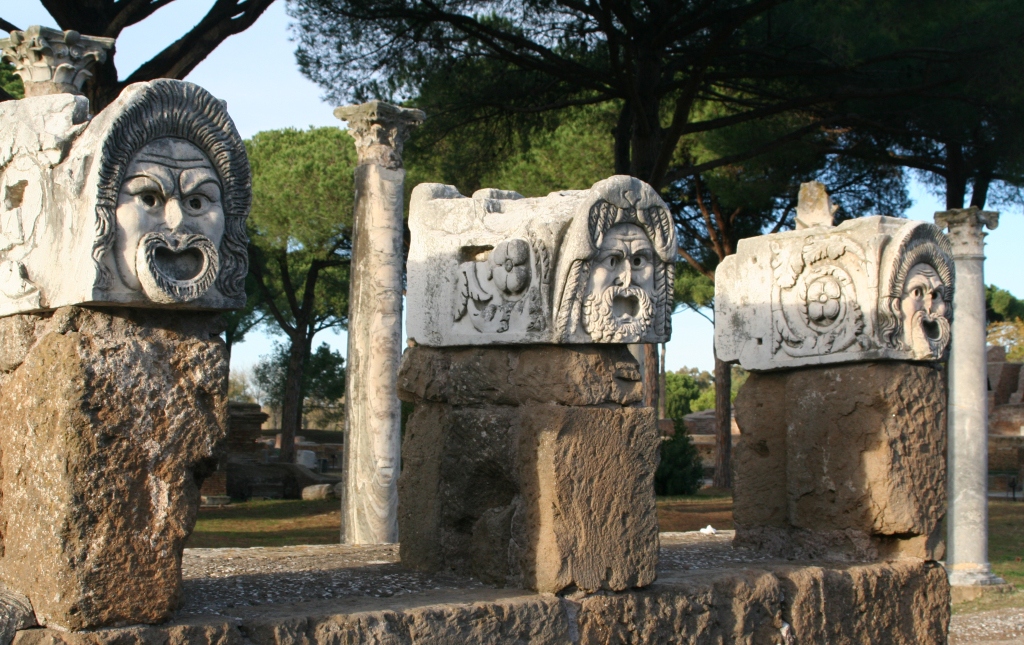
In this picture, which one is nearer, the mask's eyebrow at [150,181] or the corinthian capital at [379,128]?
the mask's eyebrow at [150,181]

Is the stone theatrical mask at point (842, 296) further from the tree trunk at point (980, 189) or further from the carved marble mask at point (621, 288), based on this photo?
the tree trunk at point (980, 189)

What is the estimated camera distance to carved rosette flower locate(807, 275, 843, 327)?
198 inches

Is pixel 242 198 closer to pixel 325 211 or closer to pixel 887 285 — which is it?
pixel 887 285

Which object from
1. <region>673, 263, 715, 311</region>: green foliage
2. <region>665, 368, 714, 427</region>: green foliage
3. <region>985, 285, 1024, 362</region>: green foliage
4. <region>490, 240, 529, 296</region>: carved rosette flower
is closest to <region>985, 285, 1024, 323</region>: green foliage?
<region>985, 285, 1024, 362</region>: green foliage

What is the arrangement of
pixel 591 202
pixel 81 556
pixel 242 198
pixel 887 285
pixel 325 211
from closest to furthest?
pixel 81 556, pixel 242 198, pixel 591 202, pixel 887 285, pixel 325 211

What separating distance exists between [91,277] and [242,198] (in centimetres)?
55

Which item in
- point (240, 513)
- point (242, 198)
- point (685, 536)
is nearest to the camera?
point (242, 198)

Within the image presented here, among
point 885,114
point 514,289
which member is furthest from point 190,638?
point 885,114

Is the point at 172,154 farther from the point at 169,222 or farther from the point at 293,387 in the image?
the point at 293,387

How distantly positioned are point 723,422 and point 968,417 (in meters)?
7.17

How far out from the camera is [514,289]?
13.3 feet

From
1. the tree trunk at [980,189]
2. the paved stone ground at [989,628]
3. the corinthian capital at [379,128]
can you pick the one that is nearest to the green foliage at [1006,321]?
the tree trunk at [980,189]

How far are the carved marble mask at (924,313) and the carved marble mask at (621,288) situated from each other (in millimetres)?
1444

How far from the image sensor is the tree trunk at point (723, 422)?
1556 cm
